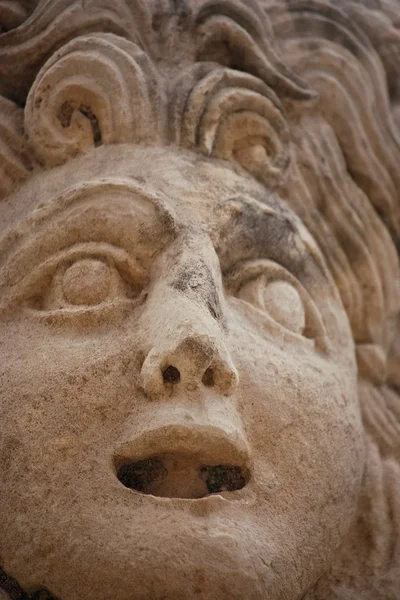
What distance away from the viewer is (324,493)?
153cm

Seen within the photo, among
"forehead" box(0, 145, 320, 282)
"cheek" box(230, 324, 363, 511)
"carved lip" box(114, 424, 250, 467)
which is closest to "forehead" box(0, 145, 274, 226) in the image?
"forehead" box(0, 145, 320, 282)

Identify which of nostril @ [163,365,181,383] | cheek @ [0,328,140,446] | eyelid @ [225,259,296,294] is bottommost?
cheek @ [0,328,140,446]

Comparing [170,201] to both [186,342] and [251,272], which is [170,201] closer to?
[251,272]

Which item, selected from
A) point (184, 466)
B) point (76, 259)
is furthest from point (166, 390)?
point (76, 259)

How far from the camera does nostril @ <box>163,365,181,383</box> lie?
1.39 metres

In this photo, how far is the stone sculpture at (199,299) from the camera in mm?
1314

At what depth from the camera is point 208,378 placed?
141 cm

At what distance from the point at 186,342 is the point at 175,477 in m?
0.28

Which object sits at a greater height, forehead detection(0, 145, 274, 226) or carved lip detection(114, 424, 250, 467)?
forehead detection(0, 145, 274, 226)

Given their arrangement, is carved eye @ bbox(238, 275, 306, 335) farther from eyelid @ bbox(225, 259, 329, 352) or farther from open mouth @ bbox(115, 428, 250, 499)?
open mouth @ bbox(115, 428, 250, 499)

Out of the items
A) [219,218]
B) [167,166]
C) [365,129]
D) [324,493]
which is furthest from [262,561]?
[365,129]

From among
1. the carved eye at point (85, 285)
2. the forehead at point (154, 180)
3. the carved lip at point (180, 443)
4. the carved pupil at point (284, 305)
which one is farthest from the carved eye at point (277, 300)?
the carved lip at point (180, 443)

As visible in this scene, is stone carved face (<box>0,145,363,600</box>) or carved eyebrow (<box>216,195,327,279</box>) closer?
stone carved face (<box>0,145,363,600</box>)

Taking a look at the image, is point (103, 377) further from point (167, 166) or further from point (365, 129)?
point (365, 129)
